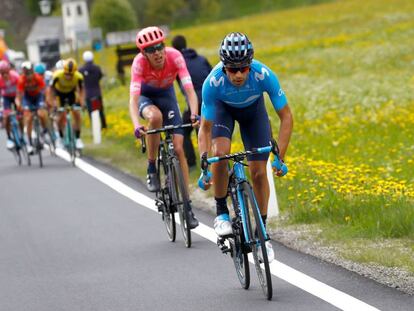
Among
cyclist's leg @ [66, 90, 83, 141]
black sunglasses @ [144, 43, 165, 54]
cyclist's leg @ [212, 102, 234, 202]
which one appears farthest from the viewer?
cyclist's leg @ [66, 90, 83, 141]

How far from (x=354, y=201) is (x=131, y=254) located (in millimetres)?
2386

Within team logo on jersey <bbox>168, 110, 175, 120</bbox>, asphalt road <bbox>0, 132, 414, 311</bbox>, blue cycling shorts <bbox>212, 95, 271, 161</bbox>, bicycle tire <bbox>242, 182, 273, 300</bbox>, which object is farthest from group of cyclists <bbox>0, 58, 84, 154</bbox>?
bicycle tire <bbox>242, 182, 273, 300</bbox>

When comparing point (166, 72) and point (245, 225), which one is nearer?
point (245, 225)

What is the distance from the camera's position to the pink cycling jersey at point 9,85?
22.0 meters

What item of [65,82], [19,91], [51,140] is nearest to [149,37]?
[19,91]

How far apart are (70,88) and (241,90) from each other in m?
12.9

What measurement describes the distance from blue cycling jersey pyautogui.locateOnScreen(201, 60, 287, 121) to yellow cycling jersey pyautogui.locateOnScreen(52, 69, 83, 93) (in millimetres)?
12393

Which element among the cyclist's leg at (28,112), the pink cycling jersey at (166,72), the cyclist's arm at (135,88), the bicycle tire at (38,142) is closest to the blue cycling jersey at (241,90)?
the cyclist's arm at (135,88)

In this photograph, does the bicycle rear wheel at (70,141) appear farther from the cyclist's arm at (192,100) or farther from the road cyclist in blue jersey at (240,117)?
the road cyclist in blue jersey at (240,117)

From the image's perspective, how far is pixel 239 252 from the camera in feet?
27.9

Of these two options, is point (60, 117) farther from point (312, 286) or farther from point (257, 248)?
point (257, 248)

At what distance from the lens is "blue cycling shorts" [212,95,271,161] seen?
8.76 m

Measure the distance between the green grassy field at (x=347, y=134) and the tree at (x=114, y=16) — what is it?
116m

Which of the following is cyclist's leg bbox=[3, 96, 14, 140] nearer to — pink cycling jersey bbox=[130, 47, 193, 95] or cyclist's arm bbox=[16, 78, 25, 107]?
cyclist's arm bbox=[16, 78, 25, 107]
